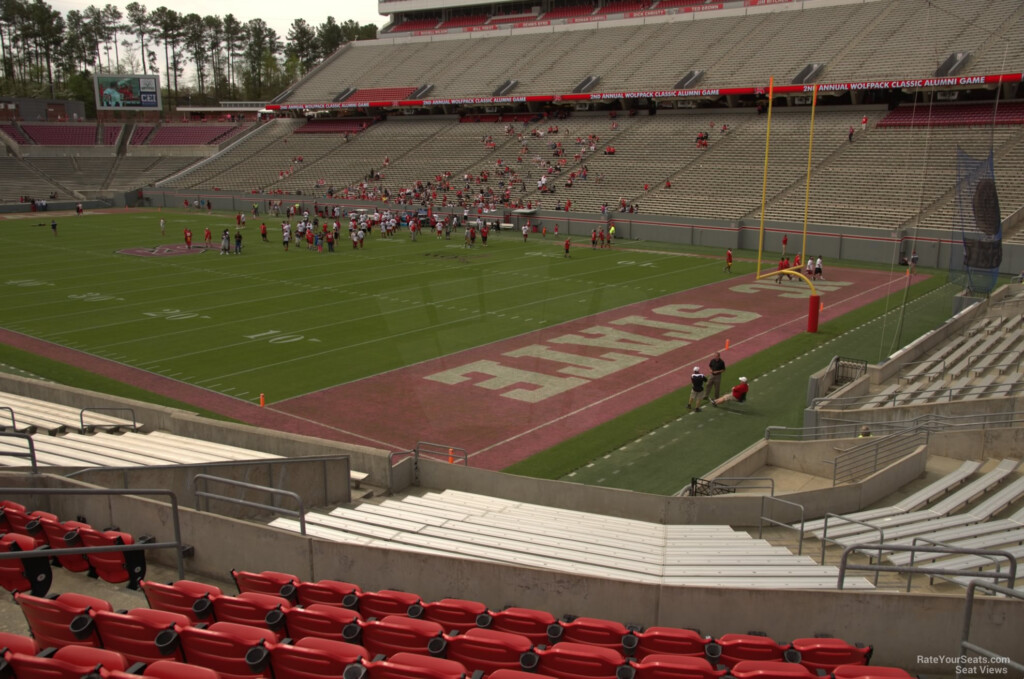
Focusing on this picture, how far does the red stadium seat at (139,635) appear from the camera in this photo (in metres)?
4.91

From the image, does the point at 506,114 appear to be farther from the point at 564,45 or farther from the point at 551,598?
the point at 551,598

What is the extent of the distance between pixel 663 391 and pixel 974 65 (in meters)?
36.7

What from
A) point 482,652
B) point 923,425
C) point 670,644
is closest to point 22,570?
point 482,652

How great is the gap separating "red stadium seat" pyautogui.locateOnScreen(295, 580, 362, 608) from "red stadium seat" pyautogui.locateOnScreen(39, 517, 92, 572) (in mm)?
2050

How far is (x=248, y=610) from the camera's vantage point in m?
5.59

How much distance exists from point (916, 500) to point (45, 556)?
10.0 meters

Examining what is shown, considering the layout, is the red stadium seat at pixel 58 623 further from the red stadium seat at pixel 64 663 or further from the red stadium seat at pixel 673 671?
the red stadium seat at pixel 673 671

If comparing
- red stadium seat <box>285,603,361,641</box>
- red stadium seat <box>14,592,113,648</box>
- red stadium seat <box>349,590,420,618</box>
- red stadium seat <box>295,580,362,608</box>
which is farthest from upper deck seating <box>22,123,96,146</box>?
red stadium seat <box>285,603,361,641</box>

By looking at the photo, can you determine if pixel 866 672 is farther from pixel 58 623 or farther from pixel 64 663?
pixel 58 623

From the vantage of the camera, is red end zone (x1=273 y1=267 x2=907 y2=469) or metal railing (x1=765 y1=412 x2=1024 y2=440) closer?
metal railing (x1=765 y1=412 x2=1024 y2=440)

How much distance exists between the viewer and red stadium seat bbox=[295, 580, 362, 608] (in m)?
6.16

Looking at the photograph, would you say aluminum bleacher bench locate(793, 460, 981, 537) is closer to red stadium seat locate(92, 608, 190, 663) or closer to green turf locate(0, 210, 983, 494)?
green turf locate(0, 210, 983, 494)

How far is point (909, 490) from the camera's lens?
1161cm

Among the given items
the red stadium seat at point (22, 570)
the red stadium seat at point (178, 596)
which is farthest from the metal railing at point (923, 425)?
the red stadium seat at point (22, 570)
